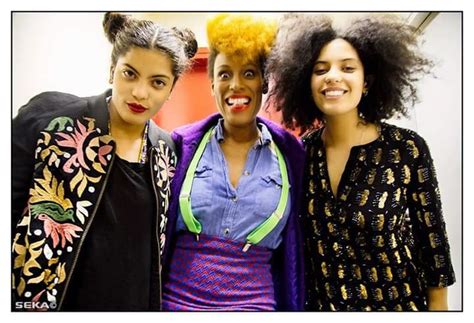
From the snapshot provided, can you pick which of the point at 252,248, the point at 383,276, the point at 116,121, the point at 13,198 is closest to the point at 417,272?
the point at 383,276

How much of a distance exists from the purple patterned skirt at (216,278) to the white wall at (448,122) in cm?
55

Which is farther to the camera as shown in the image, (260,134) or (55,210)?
(260,134)

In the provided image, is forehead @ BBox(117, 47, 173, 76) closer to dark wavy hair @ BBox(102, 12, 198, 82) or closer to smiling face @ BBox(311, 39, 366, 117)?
dark wavy hair @ BBox(102, 12, 198, 82)

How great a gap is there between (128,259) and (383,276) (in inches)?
27.3

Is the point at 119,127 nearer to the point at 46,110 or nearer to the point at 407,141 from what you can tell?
the point at 46,110

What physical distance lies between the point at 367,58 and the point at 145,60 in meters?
0.61

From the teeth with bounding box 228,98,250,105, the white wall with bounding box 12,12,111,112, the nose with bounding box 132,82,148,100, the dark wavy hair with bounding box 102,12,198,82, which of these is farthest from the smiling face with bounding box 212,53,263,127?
the white wall with bounding box 12,12,111,112

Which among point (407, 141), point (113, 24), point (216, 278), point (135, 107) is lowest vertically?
point (216, 278)

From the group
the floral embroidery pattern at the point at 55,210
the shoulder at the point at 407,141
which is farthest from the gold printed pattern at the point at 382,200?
the floral embroidery pattern at the point at 55,210

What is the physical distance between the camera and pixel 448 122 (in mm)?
1426

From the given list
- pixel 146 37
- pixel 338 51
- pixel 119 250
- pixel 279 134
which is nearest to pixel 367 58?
pixel 338 51

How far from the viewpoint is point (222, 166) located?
1336mm

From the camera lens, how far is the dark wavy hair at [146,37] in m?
1.24
